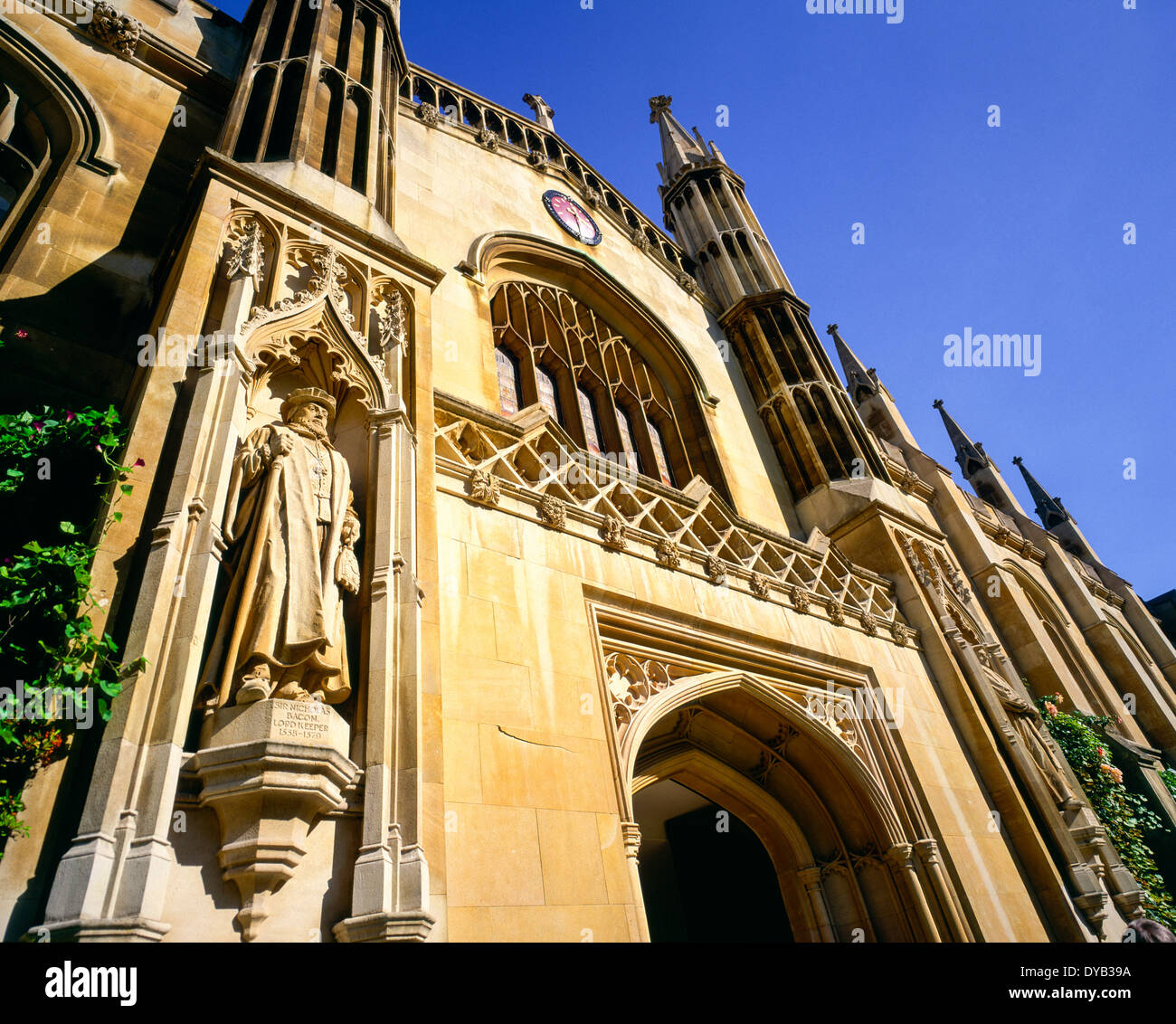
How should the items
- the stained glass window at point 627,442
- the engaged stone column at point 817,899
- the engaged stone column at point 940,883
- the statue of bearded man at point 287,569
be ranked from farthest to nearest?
the stained glass window at point 627,442
the engaged stone column at point 817,899
the engaged stone column at point 940,883
the statue of bearded man at point 287,569

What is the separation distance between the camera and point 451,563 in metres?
5.39

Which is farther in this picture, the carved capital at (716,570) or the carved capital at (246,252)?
the carved capital at (716,570)

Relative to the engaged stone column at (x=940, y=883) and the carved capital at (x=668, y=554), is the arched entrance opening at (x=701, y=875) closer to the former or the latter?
the engaged stone column at (x=940, y=883)

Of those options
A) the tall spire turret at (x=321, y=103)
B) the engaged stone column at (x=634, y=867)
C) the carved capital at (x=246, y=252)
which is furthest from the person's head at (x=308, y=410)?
the engaged stone column at (x=634, y=867)

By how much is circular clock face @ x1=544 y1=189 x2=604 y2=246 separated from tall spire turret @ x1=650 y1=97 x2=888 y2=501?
3226 millimetres

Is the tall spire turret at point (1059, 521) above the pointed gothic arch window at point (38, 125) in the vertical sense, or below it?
above

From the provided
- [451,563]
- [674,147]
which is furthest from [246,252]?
[674,147]

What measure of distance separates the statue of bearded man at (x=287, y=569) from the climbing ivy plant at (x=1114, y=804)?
10.3m

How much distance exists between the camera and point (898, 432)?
21.9 metres

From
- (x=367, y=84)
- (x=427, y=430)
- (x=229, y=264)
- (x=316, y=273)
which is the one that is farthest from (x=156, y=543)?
(x=367, y=84)

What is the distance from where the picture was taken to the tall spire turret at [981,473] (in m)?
25.6

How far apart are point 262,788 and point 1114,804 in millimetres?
12901

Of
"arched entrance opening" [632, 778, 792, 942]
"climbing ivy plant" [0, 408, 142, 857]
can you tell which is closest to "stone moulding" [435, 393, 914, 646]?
"climbing ivy plant" [0, 408, 142, 857]

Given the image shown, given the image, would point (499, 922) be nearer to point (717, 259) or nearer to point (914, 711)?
point (914, 711)
